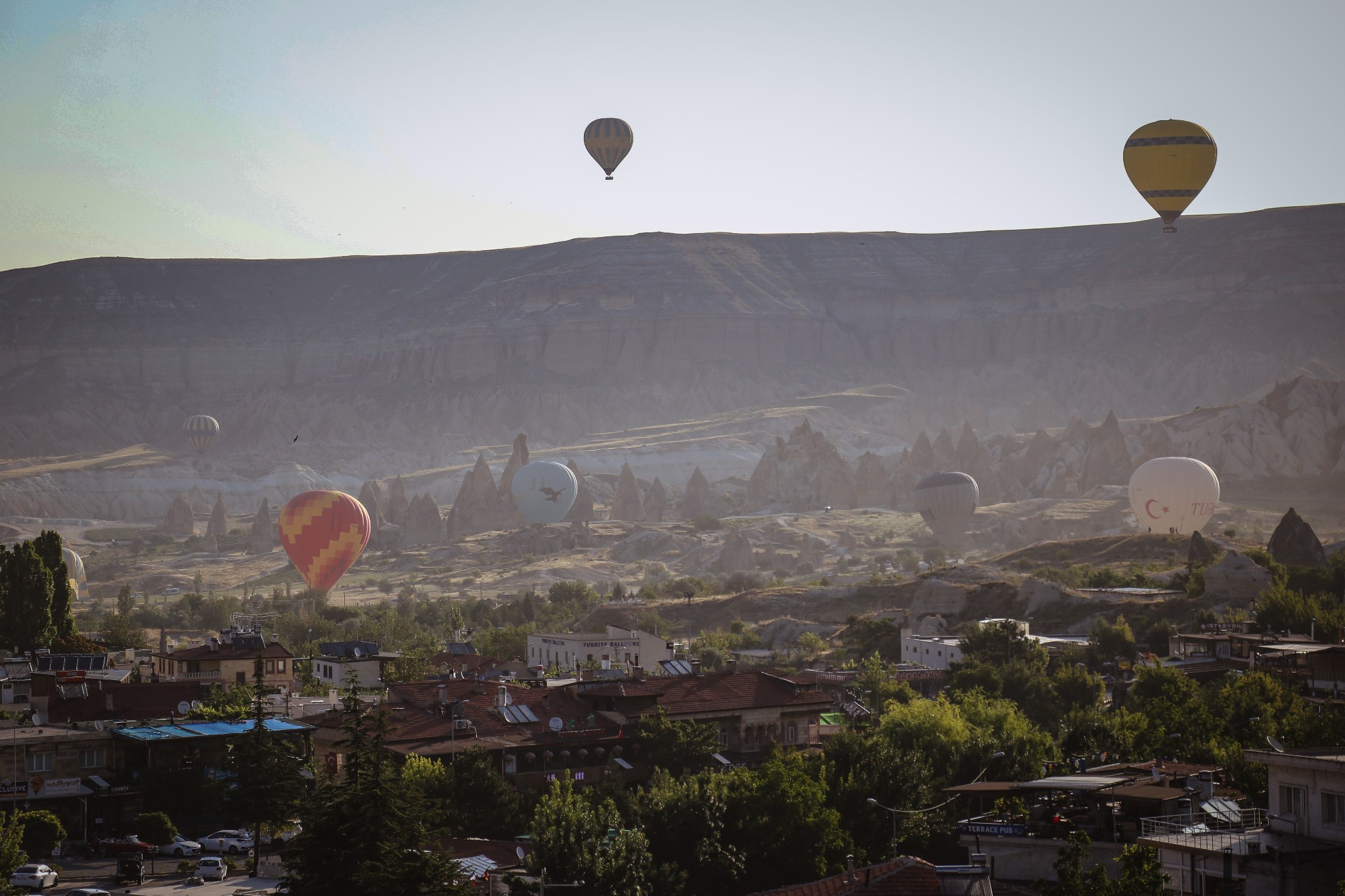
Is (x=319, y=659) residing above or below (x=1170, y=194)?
below

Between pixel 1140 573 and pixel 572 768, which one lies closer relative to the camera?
pixel 572 768

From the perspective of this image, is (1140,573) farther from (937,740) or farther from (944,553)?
(937,740)

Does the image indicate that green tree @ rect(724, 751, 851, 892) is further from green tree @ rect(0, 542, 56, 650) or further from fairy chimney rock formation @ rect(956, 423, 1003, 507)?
fairy chimney rock formation @ rect(956, 423, 1003, 507)

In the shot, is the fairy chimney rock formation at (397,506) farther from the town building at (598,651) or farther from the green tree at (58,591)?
the town building at (598,651)

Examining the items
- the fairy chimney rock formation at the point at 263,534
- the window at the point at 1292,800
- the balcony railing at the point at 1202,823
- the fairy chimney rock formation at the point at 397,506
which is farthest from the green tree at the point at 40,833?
the fairy chimney rock formation at the point at 397,506

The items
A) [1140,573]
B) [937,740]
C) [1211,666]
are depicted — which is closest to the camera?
[937,740]

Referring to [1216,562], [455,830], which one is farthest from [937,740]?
[1216,562]

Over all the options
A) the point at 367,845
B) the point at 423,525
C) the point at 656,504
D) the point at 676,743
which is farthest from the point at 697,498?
the point at 367,845
